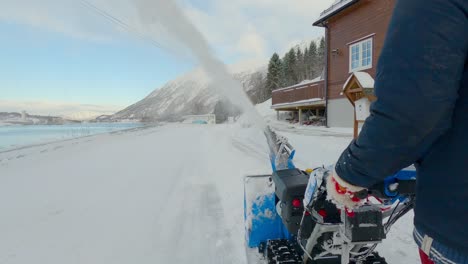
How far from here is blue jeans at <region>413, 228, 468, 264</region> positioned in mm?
1061

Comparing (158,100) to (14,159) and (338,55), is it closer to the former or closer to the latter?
(338,55)

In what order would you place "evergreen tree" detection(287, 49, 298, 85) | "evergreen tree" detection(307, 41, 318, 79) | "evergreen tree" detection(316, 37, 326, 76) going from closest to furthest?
"evergreen tree" detection(287, 49, 298, 85) < "evergreen tree" detection(307, 41, 318, 79) < "evergreen tree" detection(316, 37, 326, 76)

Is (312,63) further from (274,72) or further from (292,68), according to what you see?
(274,72)

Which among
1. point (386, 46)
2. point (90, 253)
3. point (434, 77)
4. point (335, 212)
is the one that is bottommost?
point (90, 253)

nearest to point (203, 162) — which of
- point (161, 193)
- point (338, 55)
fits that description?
point (161, 193)

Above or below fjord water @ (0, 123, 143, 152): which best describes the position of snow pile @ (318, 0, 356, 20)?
above

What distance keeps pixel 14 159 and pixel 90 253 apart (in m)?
9.19

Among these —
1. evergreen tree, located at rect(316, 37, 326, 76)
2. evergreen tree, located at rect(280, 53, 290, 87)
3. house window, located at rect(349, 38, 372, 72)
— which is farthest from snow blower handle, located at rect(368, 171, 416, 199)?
evergreen tree, located at rect(316, 37, 326, 76)

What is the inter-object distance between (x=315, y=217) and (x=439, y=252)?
79 centimetres

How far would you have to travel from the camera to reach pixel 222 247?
3496mm

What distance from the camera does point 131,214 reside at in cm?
466

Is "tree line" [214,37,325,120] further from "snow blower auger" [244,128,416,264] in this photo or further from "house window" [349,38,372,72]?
"snow blower auger" [244,128,416,264]

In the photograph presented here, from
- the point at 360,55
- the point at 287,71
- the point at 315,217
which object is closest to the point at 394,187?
the point at 315,217

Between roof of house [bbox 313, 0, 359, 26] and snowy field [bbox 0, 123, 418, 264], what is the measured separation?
12.8 m
